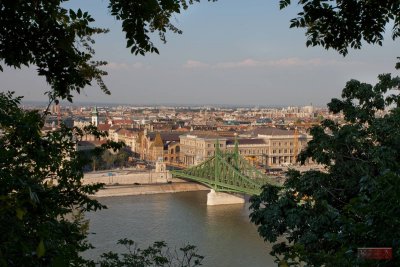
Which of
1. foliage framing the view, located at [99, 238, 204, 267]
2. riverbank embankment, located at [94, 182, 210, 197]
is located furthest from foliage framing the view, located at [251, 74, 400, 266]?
riverbank embankment, located at [94, 182, 210, 197]

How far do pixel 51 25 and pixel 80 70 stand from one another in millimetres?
167

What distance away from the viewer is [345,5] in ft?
4.02

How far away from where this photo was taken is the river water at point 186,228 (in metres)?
7.87

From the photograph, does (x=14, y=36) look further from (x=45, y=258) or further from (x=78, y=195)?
(x=78, y=195)

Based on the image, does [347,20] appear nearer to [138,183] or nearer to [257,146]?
[138,183]

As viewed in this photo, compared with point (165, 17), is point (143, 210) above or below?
below

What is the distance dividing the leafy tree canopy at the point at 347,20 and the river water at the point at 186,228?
614 cm

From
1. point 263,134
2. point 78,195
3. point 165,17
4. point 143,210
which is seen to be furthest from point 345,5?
point 263,134

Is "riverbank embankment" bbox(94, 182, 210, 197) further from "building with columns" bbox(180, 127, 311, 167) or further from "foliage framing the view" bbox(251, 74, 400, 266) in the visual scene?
"foliage framing the view" bbox(251, 74, 400, 266)

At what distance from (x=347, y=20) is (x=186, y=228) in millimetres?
9053

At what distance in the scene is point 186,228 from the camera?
10.1 m

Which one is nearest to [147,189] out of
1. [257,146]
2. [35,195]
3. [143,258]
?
[257,146]

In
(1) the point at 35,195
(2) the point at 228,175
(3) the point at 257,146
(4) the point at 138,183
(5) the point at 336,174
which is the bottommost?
(4) the point at 138,183

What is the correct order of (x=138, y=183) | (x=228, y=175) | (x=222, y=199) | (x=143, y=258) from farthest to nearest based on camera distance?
1. (x=138, y=183)
2. (x=228, y=175)
3. (x=222, y=199)
4. (x=143, y=258)
